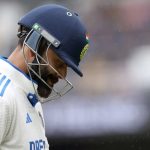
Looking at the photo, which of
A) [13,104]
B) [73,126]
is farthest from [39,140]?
[73,126]

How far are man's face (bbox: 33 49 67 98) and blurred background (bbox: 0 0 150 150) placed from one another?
216 centimetres

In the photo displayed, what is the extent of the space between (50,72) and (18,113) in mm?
180

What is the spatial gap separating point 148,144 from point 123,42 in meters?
0.70

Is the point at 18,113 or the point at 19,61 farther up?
the point at 19,61

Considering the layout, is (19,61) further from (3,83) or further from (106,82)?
(106,82)

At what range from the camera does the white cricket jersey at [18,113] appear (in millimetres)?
1609

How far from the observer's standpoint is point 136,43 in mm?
4020

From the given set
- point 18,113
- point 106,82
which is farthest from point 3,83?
point 106,82

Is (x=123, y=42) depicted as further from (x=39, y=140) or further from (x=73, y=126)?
(x=39, y=140)

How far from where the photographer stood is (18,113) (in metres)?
1.64

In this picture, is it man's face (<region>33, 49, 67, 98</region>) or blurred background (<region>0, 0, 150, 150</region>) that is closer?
man's face (<region>33, 49, 67, 98</region>)

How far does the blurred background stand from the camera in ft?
12.9

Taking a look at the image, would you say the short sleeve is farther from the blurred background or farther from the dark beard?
the blurred background

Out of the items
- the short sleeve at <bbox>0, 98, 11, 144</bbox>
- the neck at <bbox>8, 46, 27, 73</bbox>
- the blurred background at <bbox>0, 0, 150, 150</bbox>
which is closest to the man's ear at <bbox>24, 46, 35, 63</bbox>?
the neck at <bbox>8, 46, 27, 73</bbox>
